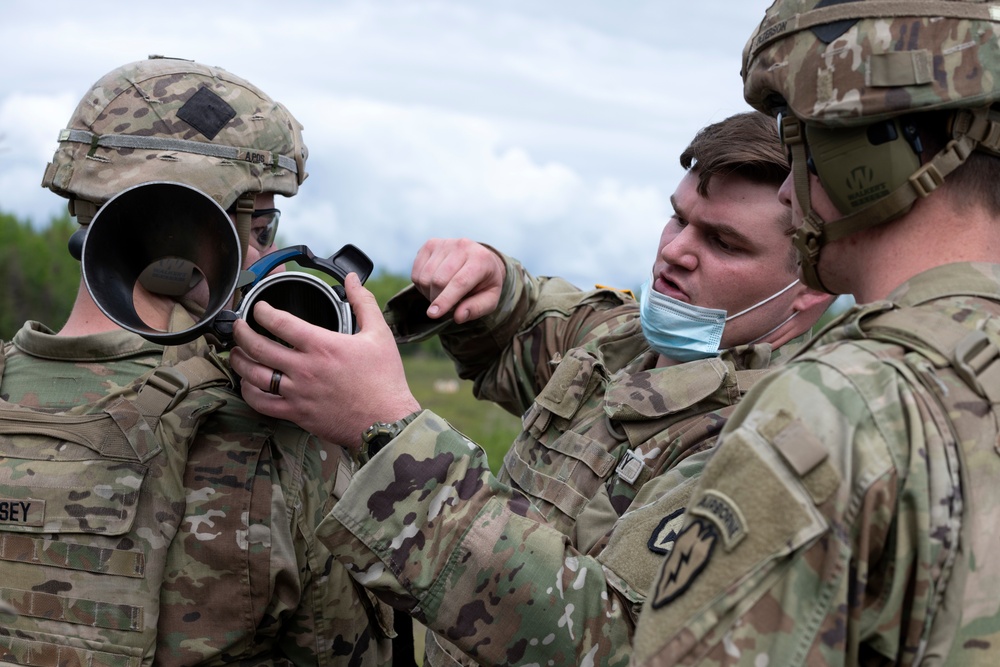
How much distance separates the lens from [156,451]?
268 cm

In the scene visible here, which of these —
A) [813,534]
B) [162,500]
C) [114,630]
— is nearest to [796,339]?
[813,534]

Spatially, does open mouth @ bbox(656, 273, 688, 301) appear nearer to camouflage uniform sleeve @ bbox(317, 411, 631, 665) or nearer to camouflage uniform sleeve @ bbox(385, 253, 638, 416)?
camouflage uniform sleeve @ bbox(385, 253, 638, 416)

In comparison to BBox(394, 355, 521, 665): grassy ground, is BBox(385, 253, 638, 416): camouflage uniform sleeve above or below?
above

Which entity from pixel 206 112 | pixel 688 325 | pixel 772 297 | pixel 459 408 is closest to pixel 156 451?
pixel 206 112

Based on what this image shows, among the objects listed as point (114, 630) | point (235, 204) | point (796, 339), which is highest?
point (235, 204)

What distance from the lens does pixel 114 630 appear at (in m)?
2.65

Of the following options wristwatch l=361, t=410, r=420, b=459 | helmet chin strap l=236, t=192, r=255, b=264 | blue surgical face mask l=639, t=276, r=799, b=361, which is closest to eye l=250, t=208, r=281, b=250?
helmet chin strap l=236, t=192, r=255, b=264

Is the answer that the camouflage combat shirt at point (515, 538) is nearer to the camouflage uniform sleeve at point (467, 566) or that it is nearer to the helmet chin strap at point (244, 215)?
the camouflage uniform sleeve at point (467, 566)

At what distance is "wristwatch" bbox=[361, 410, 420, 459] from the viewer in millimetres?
2521

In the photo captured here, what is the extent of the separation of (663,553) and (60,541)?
1542 mm

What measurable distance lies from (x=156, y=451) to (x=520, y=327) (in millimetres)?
1719

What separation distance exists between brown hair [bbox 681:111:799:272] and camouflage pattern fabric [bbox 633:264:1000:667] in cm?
148

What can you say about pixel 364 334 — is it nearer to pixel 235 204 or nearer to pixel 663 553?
pixel 235 204

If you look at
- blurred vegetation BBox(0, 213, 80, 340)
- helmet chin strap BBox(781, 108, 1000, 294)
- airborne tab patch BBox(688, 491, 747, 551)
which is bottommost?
blurred vegetation BBox(0, 213, 80, 340)
